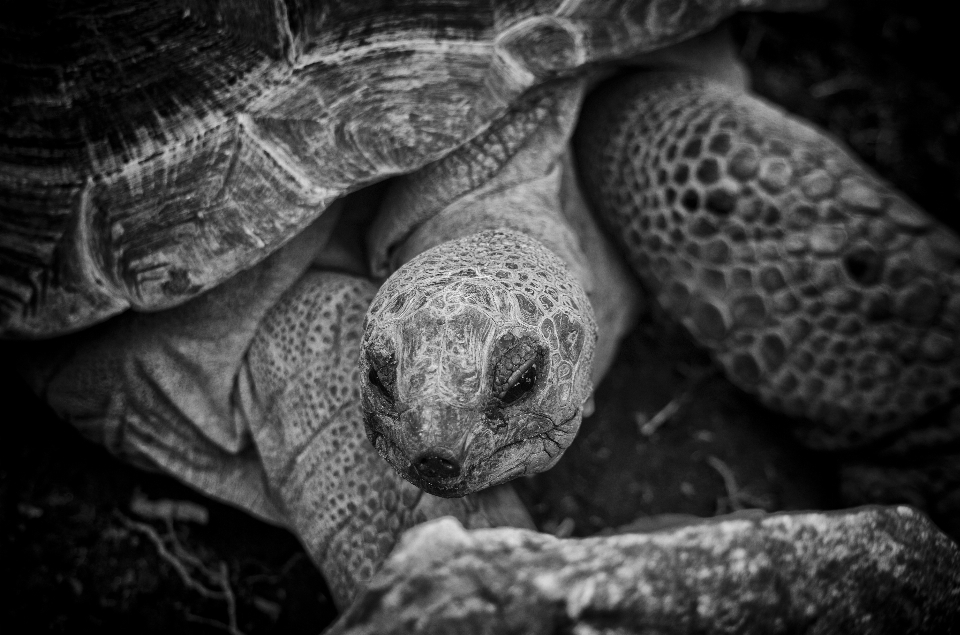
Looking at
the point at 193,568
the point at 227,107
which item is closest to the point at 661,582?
the point at 227,107

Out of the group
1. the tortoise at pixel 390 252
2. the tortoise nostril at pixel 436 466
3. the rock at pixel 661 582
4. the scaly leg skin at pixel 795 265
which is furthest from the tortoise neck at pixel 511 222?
the rock at pixel 661 582

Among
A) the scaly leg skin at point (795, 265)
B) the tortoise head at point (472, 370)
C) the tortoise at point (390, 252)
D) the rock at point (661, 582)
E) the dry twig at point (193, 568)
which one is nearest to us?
the rock at point (661, 582)

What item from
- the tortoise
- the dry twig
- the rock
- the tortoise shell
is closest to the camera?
the rock

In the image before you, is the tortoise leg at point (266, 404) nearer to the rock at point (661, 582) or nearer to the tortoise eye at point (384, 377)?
the tortoise eye at point (384, 377)

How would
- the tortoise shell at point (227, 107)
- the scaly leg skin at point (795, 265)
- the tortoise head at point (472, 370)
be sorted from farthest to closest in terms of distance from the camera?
1. the scaly leg skin at point (795, 265)
2. the tortoise shell at point (227, 107)
3. the tortoise head at point (472, 370)

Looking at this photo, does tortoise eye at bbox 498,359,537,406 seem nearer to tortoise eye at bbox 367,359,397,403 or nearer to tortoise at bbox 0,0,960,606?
tortoise at bbox 0,0,960,606

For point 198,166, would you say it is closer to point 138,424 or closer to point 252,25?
point 252,25

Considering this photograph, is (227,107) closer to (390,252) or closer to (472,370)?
(390,252)

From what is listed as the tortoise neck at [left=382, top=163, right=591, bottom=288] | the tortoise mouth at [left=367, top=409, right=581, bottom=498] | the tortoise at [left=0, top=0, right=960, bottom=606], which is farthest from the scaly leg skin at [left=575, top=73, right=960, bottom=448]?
the tortoise mouth at [left=367, top=409, right=581, bottom=498]
